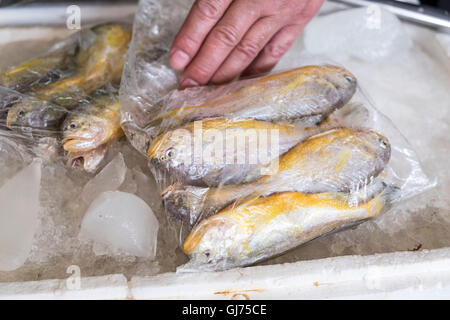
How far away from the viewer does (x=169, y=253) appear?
0.95 m

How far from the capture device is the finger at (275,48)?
50.1 inches

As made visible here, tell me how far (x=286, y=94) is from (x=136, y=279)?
1.74 ft

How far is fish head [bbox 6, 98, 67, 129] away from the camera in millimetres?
1026

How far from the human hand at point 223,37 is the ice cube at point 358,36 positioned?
27cm

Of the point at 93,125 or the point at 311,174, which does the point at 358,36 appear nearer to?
the point at 311,174

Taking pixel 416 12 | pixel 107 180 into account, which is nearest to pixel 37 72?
pixel 107 180

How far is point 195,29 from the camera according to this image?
117 centimetres

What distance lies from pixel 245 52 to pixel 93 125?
458 mm

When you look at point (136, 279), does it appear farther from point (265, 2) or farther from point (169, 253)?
point (265, 2)

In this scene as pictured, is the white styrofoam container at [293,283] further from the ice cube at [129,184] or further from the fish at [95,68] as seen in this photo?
→ the fish at [95,68]

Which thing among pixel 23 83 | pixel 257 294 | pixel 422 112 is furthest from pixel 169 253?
pixel 422 112

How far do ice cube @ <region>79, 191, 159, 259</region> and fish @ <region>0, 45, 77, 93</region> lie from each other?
429mm

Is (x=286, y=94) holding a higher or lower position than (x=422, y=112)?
higher

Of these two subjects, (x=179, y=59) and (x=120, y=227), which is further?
(x=179, y=59)
